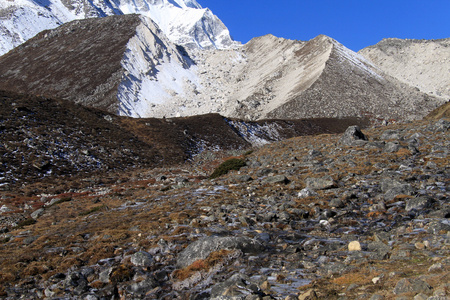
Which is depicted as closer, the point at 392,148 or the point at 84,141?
the point at 392,148

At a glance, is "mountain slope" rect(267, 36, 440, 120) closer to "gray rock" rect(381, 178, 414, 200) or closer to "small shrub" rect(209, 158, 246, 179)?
"small shrub" rect(209, 158, 246, 179)

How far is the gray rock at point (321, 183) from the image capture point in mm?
13477

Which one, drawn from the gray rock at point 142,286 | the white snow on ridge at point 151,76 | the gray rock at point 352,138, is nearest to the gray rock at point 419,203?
the gray rock at point 142,286

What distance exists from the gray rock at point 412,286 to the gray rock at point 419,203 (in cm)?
584

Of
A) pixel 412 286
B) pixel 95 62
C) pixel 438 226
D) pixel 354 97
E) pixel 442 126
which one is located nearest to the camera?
pixel 412 286

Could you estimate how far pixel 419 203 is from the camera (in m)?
10.0

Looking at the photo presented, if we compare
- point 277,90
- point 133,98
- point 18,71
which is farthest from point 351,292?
point 18,71

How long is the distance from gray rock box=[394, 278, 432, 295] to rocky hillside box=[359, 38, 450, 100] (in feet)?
446

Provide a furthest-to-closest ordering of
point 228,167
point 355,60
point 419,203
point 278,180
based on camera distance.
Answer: point 355,60 < point 228,167 < point 278,180 < point 419,203

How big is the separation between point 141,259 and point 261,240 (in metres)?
3.52

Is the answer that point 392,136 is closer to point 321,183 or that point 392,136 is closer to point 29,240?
point 321,183

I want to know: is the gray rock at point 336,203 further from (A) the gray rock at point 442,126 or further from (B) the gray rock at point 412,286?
(A) the gray rock at point 442,126

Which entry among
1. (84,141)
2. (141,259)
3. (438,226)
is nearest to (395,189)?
(438,226)

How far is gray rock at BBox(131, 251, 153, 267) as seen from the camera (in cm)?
861
